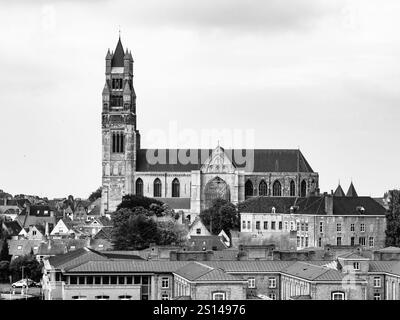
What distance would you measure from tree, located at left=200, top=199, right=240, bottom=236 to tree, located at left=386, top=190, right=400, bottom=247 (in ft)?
71.6

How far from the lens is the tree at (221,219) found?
92.2 meters

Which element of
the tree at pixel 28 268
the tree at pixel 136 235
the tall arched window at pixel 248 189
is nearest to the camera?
the tree at pixel 28 268

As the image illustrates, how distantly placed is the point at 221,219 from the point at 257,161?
2571cm

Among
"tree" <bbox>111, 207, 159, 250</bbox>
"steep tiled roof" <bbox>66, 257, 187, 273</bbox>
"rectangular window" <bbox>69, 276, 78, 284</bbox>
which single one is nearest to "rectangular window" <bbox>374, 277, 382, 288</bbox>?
"steep tiled roof" <bbox>66, 257, 187, 273</bbox>

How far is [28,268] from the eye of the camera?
64250mm

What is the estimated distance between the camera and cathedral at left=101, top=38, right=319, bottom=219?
111812 mm

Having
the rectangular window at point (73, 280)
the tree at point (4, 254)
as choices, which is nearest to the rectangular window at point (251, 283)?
the rectangular window at point (73, 280)

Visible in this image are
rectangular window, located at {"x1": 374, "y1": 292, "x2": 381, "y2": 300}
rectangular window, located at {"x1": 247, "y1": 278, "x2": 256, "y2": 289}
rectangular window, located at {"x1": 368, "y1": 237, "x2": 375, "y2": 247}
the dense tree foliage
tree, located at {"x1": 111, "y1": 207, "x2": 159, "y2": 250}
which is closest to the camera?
rectangular window, located at {"x1": 247, "y1": 278, "x2": 256, "y2": 289}

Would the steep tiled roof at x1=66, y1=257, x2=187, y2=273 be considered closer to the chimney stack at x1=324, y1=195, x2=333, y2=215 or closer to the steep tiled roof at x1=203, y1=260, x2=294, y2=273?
the steep tiled roof at x1=203, y1=260, x2=294, y2=273

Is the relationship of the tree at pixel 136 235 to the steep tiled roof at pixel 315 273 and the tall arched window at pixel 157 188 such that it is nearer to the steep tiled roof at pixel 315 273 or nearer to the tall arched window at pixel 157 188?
the steep tiled roof at pixel 315 273

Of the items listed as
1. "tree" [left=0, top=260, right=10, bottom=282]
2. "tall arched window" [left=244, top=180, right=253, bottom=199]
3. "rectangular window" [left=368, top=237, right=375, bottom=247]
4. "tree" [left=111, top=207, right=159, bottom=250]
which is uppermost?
"tall arched window" [left=244, top=180, right=253, bottom=199]

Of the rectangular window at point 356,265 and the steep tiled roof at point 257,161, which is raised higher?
the steep tiled roof at point 257,161

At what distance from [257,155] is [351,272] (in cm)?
8191

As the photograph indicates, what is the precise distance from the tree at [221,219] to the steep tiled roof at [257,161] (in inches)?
820
